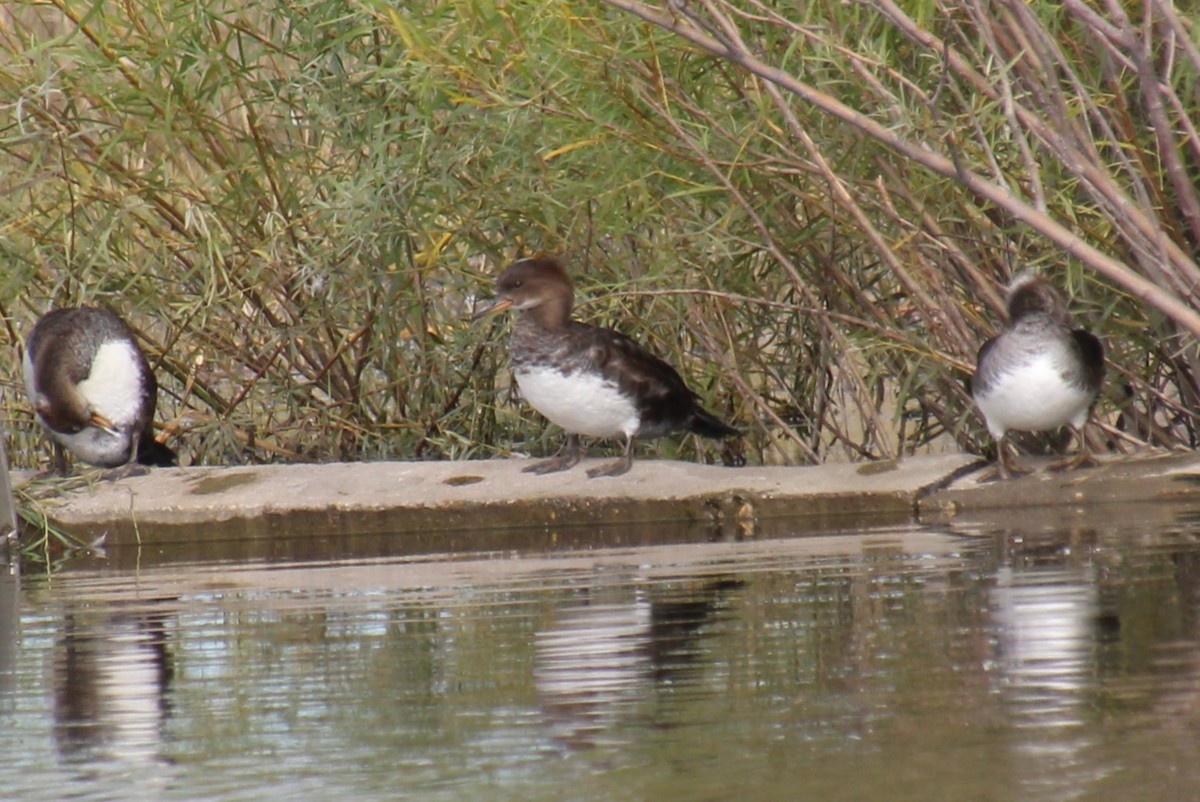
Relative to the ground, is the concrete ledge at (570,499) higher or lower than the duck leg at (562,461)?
lower

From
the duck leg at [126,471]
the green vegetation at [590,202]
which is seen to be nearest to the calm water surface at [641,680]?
the green vegetation at [590,202]

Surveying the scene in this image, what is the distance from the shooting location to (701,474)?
784 cm

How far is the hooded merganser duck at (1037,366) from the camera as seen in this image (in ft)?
23.5

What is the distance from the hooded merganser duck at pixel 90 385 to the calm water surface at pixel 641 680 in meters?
2.40

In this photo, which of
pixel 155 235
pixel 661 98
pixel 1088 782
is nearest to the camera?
pixel 1088 782

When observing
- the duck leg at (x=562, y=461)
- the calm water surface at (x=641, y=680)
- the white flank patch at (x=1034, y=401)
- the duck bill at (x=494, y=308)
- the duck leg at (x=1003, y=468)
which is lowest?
the calm water surface at (x=641, y=680)

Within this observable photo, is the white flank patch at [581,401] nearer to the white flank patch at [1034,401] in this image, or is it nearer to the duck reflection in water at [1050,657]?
the white flank patch at [1034,401]

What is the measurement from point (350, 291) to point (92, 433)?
1255 mm

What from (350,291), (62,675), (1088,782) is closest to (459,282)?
(350,291)

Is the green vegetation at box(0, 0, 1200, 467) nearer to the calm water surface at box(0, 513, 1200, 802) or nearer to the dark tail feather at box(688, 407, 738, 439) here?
the dark tail feather at box(688, 407, 738, 439)

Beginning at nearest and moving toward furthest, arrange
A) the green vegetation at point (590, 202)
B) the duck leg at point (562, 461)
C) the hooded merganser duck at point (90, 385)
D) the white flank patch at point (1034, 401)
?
the green vegetation at point (590, 202), the white flank patch at point (1034, 401), the duck leg at point (562, 461), the hooded merganser duck at point (90, 385)

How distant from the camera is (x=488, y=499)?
7.80m

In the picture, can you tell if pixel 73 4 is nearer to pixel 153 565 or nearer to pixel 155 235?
pixel 155 235

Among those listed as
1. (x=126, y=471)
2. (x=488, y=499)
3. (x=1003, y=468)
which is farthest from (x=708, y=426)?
(x=126, y=471)
